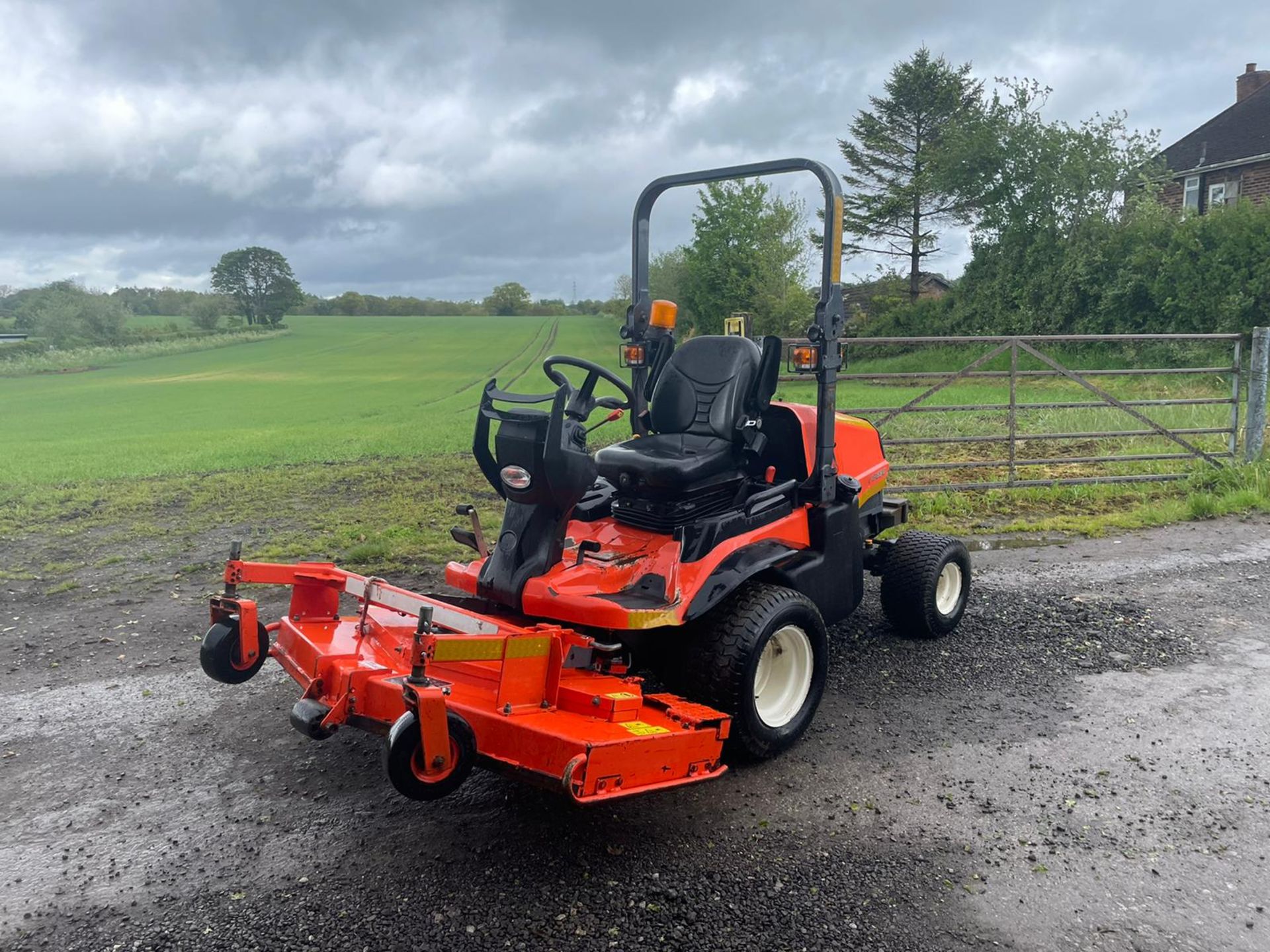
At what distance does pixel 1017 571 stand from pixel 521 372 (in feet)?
88.5

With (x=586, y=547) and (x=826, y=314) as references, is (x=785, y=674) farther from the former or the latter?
(x=826, y=314)

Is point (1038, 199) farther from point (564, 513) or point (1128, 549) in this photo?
point (564, 513)

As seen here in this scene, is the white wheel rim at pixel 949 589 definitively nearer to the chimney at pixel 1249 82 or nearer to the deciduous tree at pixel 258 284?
the chimney at pixel 1249 82

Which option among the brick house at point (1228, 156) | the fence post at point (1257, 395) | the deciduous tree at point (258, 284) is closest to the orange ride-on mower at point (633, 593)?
the fence post at point (1257, 395)

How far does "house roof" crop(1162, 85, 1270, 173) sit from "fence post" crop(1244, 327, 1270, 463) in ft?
77.3

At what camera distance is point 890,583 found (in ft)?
17.5

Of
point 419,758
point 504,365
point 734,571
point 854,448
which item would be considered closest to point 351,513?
point 854,448

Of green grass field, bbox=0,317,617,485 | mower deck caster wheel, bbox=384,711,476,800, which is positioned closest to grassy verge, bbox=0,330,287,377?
green grass field, bbox=0,317,617,485

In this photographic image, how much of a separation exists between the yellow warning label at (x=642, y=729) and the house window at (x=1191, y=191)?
3428 cm

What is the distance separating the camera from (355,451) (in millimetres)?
15758

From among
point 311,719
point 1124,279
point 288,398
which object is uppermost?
point 1124,279

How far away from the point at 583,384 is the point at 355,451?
12624 mm

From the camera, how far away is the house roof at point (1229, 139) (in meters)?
29.5

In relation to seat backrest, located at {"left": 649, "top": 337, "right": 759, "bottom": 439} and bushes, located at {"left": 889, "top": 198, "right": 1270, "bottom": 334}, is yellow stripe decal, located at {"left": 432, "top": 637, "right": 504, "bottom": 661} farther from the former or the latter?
bushes, located at {"left": 889, "top": 198, "right": 1270, "bottom": 334}
